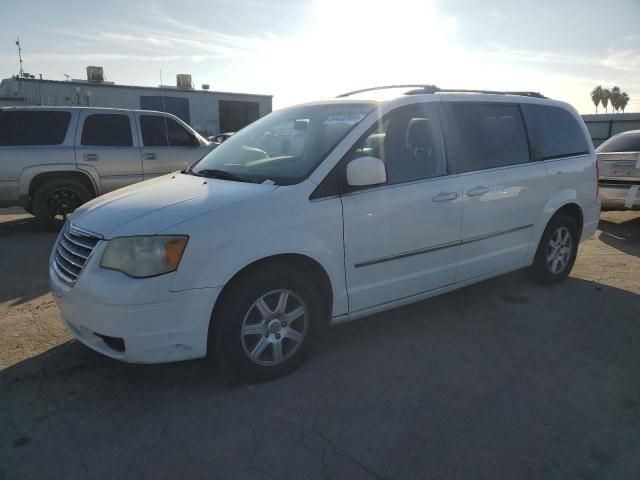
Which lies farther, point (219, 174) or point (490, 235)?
point (490, 235)

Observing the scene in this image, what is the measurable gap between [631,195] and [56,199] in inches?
334

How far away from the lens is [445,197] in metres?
3.66

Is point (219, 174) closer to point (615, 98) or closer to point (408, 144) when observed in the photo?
point (408, 144)

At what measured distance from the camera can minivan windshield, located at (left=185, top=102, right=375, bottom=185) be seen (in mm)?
3284

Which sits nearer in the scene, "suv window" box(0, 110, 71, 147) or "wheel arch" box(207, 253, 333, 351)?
"wheel arch" box(207, 253, 333, 351)

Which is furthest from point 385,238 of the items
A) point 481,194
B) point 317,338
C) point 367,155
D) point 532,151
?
point 532,151

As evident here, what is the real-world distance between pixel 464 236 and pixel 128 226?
2.49 metres

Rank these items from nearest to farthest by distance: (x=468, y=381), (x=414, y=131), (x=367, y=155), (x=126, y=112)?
1. (x=468, y=381)
2. (x=367, y=155)
3. (x=414, y=131)
4. (x=126, y=112)

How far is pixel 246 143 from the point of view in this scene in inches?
159

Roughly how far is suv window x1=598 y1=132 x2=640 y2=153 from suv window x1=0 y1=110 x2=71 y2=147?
28.3ft

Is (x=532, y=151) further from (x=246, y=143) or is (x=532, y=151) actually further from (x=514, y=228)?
(x=246, y=143)

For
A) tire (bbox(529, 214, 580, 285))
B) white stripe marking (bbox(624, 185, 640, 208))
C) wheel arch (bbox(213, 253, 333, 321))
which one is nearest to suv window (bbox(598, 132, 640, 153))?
white stripe marking (bbox(624, 185, 640, 208))

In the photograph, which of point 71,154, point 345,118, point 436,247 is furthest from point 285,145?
point 71,154

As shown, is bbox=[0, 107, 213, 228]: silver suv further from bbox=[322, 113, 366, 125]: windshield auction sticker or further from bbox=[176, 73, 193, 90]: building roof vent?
bbox=[176, 73, 193, 90]: building roof vent
